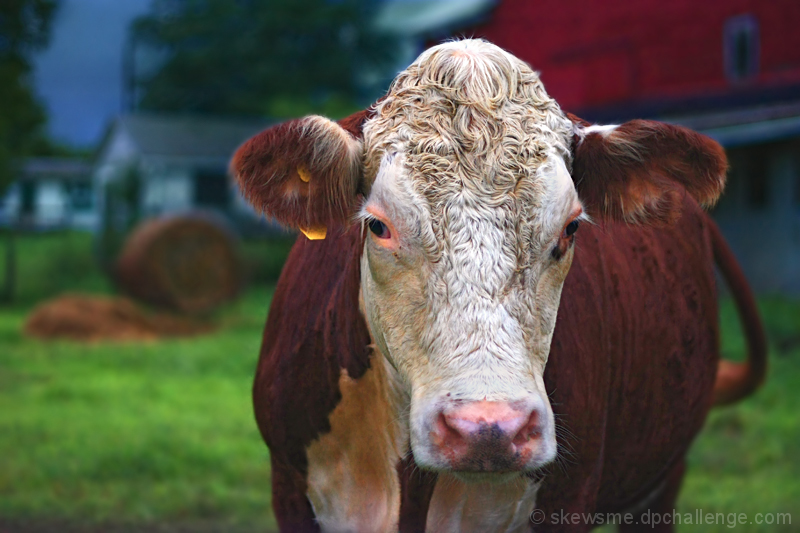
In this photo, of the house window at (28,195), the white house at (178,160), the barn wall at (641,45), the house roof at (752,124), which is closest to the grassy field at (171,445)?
the house roof at (752,124)

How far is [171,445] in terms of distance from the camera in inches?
231

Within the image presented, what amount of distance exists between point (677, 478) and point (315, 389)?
78.4 inches

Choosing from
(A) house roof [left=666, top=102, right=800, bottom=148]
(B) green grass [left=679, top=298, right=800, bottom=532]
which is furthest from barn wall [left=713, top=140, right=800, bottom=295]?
(B) green grass [left=679, top=298, right=800, bottom=532]

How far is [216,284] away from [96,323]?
2.66m

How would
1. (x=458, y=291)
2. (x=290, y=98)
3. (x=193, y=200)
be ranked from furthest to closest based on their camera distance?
(x=290, y=98) < (x=193, y=200) < (x=458, y=291)

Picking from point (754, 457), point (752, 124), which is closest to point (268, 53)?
point (752, 124)

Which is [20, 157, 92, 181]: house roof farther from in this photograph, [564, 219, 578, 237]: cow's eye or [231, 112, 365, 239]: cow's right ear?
[564, 219, 578, 237]: cow's eye

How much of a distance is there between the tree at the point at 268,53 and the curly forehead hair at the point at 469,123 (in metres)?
30.4

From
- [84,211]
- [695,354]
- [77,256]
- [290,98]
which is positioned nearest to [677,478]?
[695,354]

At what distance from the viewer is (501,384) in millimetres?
1804

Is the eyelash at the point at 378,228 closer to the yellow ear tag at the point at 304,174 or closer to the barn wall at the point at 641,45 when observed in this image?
the yellow ear tag at the point at 304,174

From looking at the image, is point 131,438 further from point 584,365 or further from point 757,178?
point 757,178

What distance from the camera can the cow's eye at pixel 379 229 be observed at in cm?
211

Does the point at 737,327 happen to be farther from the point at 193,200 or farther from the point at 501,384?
the point at 193,200
